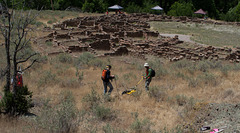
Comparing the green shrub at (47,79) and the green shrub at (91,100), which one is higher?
the green shrub at (47,79)

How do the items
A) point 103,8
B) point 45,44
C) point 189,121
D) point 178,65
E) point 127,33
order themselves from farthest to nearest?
point 103,8 < point 127,33 < point 45,44 < point 178,65 < point 189,121

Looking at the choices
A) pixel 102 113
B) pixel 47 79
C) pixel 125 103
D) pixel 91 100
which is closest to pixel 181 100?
pixel 125 103

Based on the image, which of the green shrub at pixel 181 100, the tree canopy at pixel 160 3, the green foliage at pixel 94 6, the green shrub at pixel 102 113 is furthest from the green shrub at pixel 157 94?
the green foliage at pixel 94 6

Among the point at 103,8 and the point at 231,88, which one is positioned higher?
the point at 103,8

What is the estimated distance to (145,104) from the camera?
8773mm

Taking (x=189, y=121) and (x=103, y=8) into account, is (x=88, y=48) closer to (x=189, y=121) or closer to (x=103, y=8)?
(x=189, y=121)

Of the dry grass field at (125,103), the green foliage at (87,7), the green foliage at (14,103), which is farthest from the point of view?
the green foliage at (87,7)

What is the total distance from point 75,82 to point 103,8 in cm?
5310

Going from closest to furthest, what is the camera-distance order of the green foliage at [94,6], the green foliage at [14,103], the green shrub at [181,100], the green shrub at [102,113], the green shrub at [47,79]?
the green foliage at [14,103]
the green shrub at [102,113]
the green shrub at [181,100]
the green shrub at [47,79]
the green foliage at [94,6]

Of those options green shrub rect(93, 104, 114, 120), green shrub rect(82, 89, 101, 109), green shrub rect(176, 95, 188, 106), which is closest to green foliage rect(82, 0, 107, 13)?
green shrub rect(82, 89, 101, 109)

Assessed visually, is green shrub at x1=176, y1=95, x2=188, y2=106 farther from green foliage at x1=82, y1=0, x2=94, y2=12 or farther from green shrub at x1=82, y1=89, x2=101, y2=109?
green foliage at x1=82, y1=0, x2=94, y2=12

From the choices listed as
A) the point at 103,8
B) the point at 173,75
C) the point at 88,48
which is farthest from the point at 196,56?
the point at 103,8

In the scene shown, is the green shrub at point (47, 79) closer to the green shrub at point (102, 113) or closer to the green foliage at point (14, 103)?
the green foliage at point (14, 103)

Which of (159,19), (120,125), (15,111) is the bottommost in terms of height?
(120,125)
